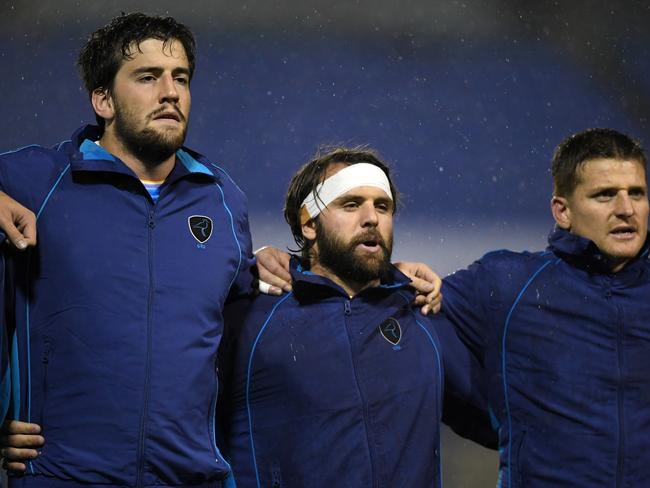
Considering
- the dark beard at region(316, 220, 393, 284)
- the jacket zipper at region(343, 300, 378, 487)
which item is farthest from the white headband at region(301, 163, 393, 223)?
the jacket zipper at region(343, 300, 378, 487)

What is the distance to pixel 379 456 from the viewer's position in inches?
105

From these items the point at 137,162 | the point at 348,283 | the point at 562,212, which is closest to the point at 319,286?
the point at 348,283

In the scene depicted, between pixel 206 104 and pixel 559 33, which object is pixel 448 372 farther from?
pixel 559 33

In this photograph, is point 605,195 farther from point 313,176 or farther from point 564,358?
point 313,176

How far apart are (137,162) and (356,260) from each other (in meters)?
0.69

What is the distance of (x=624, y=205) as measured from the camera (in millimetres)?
2967

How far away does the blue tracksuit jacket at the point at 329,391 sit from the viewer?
269 cm

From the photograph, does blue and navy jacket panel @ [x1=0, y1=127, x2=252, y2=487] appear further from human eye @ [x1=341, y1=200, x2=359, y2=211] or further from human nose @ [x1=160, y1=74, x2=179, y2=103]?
human eye @ [x1=341, y1=200, x2=359, y2=211]

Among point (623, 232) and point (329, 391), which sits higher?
point (623, 232)

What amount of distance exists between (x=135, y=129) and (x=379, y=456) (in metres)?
1.08

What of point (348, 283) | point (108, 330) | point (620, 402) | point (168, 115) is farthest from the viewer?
point (348, 283)

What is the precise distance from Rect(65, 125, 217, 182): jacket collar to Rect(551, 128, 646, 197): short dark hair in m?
1.13

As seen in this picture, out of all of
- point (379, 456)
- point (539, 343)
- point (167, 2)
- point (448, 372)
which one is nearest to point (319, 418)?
point (379, 456)

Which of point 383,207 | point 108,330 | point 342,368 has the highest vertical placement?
point 383,207
